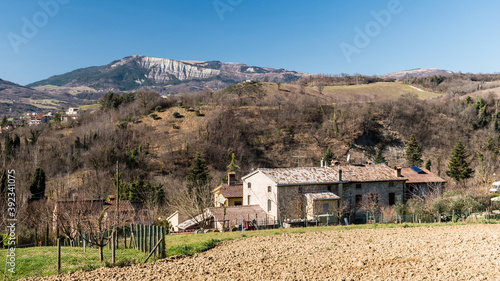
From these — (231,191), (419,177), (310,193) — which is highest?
(419,177)

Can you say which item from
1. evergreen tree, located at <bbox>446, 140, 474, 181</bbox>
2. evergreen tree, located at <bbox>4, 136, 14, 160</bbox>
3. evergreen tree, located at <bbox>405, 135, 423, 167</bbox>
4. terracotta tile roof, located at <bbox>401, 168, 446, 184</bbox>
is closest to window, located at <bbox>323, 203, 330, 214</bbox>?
terracotta tile roof, located at <bbox>401, 168, 446, 184</bbox>

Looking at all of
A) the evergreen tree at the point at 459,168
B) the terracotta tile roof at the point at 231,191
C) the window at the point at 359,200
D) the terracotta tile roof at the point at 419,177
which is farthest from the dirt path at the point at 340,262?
the evergreen tree at the point at 459,168

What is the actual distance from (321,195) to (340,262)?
1851 cm

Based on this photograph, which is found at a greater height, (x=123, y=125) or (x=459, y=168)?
(x=123, y=125)

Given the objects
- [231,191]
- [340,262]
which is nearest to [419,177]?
[231,191]

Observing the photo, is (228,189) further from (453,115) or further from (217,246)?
(453,115)

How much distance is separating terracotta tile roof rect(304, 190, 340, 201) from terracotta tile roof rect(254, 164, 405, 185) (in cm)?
102

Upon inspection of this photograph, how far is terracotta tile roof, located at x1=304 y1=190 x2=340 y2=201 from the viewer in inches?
1275

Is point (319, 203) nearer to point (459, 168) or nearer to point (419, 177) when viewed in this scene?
point (419, 177)

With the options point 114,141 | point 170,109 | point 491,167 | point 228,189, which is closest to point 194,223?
point 228,189

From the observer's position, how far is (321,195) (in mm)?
33031

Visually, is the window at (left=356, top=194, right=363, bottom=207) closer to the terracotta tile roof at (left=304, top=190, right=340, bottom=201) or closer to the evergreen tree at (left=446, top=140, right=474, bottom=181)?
the terracotta tile roof at (left=304, top=190, right=340, bottom=201)

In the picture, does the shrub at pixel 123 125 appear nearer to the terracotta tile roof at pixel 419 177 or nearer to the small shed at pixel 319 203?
the small shed at pixel 319 203

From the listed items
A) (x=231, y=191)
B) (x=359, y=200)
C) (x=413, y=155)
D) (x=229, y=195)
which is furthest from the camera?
(x=413, y=155)
